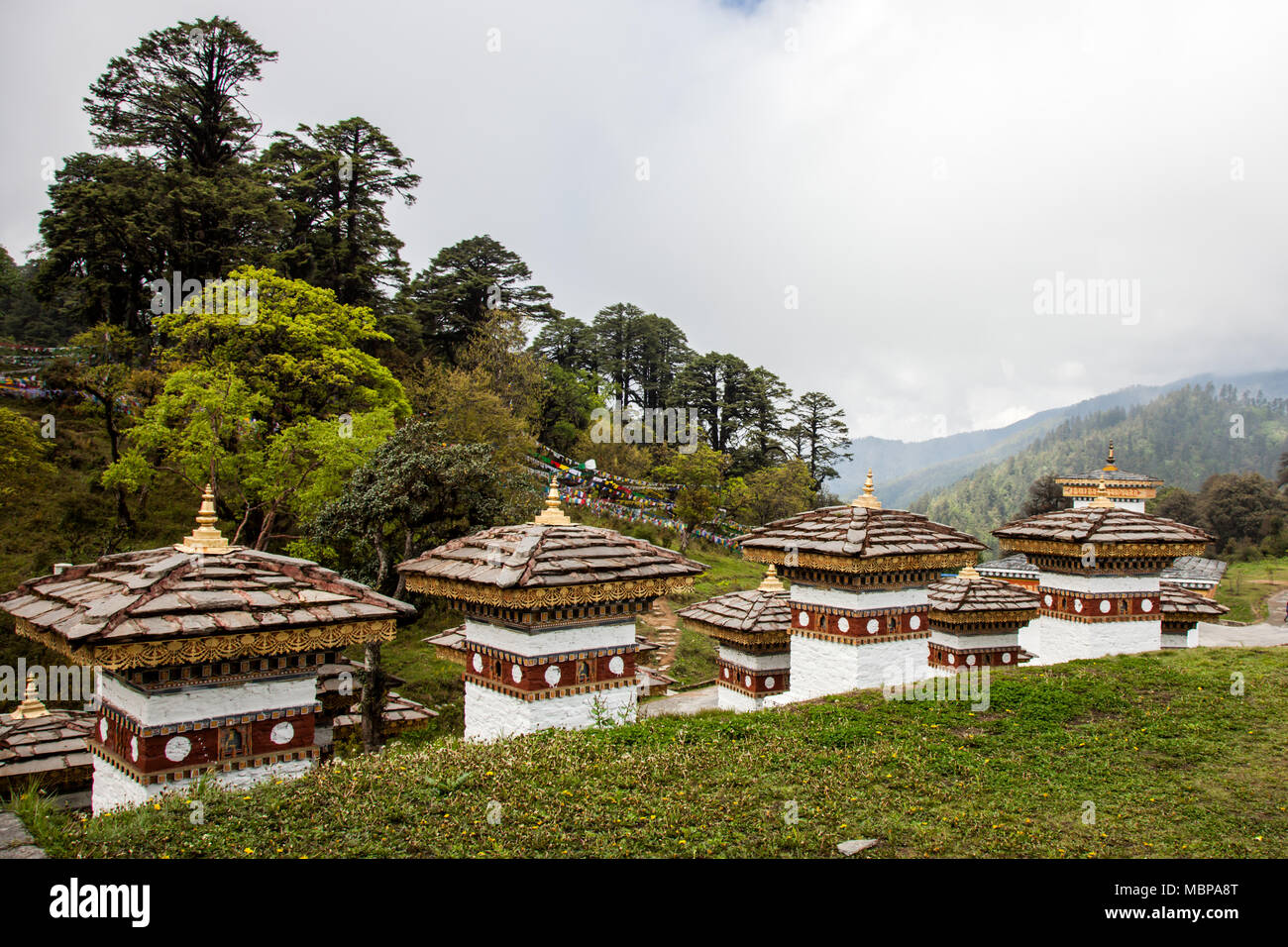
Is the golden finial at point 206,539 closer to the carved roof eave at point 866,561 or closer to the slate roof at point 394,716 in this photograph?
the carved roof eave at point 866,561

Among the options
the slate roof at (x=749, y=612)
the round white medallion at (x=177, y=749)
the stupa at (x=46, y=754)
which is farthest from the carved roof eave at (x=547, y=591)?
the stupa at (x=46, y=754)

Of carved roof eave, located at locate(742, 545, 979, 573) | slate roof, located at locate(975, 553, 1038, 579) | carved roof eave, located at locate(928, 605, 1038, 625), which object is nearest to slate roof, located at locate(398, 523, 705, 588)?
carved roof eave, located at locate(742, 545, 979, 573)

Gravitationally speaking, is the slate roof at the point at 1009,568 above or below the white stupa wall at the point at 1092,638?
below

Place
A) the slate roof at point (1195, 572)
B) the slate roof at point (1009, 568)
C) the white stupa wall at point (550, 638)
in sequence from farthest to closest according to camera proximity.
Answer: the slate roof at point (1195, 572)
the slate roof at point (1009, 568)
the white stupa wall at point (550, 638)

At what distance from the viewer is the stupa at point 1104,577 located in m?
13.3

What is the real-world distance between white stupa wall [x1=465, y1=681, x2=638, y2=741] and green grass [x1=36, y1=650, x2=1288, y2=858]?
445mm

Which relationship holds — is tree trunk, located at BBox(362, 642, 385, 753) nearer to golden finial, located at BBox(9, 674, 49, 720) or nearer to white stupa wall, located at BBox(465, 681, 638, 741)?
golden finial, located at BBox(9, 674, 49, 720)

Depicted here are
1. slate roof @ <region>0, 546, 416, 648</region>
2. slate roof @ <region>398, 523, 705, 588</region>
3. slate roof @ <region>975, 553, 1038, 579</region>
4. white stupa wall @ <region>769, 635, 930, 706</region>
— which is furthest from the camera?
slate roof @ <region>975, 553, 1038, 579</region>

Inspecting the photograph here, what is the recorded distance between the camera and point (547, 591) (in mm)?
8586

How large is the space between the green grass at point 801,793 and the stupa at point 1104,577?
3.64 metres

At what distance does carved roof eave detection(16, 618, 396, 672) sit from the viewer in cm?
639
